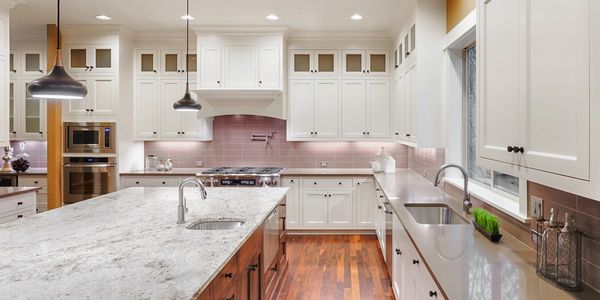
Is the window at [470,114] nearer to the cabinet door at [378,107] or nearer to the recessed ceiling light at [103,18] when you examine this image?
the cabinet door at [378,107]

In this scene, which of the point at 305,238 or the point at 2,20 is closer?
the point at 2,20

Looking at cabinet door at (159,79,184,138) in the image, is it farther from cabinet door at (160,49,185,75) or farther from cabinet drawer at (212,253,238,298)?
cabinet drawer at (212,253,238,298)

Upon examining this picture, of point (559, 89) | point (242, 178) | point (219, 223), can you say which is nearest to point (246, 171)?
point (242, 178)

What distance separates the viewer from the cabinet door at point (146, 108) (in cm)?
541

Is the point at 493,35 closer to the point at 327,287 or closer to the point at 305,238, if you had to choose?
the point at 327,287

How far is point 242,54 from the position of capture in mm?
5082

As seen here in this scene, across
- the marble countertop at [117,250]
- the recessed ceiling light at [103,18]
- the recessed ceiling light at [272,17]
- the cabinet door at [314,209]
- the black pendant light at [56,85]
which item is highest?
the recessed ceiling light at [103,18]

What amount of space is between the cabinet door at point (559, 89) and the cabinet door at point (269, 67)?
389cm

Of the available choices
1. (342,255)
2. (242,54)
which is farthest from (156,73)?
(342,255)

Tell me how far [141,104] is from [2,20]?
1.82 m

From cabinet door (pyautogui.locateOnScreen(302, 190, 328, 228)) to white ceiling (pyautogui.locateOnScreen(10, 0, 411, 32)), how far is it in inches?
87.4

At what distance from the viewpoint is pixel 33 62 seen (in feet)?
17.2

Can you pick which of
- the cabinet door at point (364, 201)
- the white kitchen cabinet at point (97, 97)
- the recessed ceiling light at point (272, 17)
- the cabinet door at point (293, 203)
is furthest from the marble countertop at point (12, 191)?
the cabinet door at point (364, 201)

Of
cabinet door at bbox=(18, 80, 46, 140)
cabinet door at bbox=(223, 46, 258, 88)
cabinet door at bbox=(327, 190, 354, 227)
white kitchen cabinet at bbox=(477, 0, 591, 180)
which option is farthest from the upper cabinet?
cabinet door at bbox=(18, 80, 46, 140)
